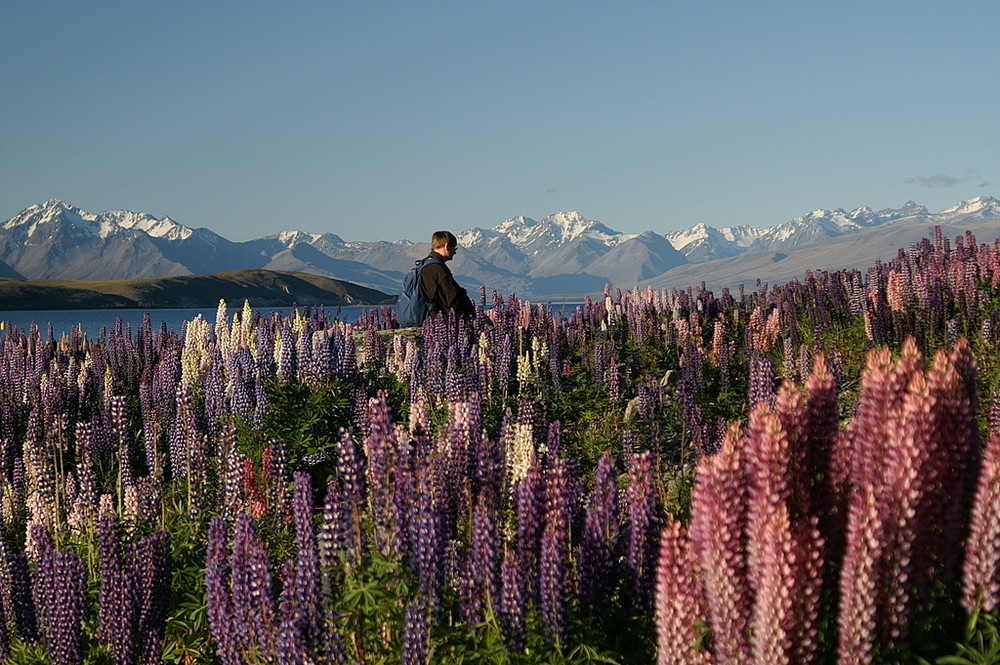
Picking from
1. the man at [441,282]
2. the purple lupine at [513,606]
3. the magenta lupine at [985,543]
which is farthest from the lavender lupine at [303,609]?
the man at [441,282]

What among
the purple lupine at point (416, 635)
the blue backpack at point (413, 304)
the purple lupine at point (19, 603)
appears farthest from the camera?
the blue backpack at point (413, 304)

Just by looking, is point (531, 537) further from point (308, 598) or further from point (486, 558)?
point (308, 598)

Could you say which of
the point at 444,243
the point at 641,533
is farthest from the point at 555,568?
the point at 444,243

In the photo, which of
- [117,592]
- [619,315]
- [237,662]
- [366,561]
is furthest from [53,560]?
[619,315]

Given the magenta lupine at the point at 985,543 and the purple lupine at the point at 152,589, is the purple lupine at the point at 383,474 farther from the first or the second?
the magenta lupine at the point at 985,543

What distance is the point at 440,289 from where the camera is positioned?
15.9 metres

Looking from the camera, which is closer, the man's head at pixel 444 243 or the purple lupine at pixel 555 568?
the purple lupine at pixel 555 568

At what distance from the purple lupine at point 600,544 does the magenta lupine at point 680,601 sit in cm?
124

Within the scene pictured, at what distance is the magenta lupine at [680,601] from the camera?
3.28m

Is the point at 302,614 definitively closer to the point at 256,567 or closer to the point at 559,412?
A: the point at 256,567

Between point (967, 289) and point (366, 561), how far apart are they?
13.8 metres

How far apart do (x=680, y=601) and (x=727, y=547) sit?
1.04 feet

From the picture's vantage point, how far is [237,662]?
16.3ft

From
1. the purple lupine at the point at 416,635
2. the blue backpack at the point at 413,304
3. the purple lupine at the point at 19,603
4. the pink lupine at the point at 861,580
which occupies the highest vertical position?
the blue backpack at the point at 413,304
